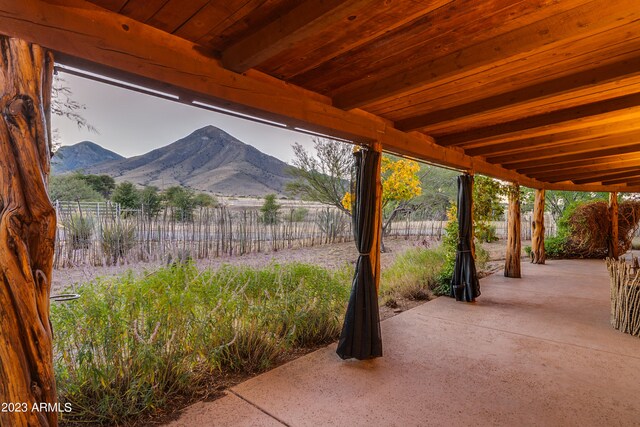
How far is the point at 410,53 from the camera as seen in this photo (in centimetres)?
209

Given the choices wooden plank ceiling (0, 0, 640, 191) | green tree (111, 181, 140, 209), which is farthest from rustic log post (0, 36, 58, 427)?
green tree (111, 181, 140, 209)

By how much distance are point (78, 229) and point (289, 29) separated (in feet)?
11.6

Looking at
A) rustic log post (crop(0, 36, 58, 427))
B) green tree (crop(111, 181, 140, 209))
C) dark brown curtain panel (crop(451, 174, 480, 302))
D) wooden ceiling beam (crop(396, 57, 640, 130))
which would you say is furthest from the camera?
green tree (crop(111, 181, 140, 209))

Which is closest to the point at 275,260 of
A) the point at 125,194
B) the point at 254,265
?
the point at 254,265

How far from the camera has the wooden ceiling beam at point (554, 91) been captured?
7.13ft

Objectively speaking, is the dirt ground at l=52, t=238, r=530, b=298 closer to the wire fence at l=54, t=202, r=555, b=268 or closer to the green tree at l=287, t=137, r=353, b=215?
the wire fence at l=54, t=202, r=555, b=268

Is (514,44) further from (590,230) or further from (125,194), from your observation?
(590,230)

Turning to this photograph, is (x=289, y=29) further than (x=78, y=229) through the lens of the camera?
No

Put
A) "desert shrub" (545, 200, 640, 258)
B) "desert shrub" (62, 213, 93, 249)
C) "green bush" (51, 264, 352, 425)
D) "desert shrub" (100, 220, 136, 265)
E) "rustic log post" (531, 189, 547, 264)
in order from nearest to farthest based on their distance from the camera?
"green bush" (51, 264, 352, 425), "desert shrub" (62, 213, 93, 249), "desert shrub" (100, 220, 136, 265), "rustic log post" (531, 189, 547, 264), "desert shrub" (545, 200, 640, 258)

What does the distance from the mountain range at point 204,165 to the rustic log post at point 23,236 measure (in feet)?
31.0

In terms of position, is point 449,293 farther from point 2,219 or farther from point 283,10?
point 2,219

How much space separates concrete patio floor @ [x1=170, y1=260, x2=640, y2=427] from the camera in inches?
83.0

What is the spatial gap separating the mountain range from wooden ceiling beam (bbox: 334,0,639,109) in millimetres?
8568

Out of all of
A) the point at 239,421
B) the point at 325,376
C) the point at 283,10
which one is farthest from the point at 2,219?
the point at 325,376
